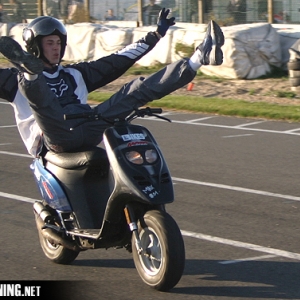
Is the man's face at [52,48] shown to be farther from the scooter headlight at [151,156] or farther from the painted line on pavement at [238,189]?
the painted line on pavement at [238,189]

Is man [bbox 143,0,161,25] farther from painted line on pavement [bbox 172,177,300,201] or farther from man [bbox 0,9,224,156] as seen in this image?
man [bbox 0,9,224,156]

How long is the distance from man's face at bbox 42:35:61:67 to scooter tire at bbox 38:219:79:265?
1249 millimetres

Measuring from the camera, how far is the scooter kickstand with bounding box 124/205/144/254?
5.21 metres

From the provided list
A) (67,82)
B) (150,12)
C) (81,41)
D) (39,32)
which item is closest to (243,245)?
(67,82)

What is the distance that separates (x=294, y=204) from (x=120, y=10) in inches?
783

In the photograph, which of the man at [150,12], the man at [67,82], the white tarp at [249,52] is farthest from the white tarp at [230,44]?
the man at [67,82]

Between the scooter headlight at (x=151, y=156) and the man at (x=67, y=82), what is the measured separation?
0.36 metres

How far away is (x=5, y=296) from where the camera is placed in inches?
201

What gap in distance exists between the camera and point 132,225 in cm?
521

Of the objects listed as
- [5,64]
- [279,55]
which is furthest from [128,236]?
[5,64]

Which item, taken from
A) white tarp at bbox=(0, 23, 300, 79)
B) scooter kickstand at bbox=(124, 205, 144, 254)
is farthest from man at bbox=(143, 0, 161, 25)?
scooter kickstand at bbox=(124, 205, 144, 254)

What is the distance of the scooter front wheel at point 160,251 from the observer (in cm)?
503

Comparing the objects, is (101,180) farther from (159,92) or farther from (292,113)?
(292,113)

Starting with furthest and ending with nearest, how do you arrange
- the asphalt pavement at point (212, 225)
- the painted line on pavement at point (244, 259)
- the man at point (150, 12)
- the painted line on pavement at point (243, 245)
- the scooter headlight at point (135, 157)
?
the man at point (150, 12), the painted line on pavement at point (243, 245), the painted line on pavement at point (244, 259), the asphalt pavement at point (212, 225), the scooter headlight at point (135, 157)
